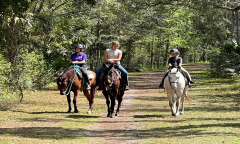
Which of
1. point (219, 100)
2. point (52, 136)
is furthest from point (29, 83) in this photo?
point (52, 136)

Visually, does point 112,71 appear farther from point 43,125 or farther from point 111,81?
point 43,125

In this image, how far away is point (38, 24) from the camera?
1809cm

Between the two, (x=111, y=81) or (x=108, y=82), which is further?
(x=111, y=81)

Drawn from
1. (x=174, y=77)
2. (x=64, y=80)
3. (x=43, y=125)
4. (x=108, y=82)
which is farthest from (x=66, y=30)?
(x=43, y=125)

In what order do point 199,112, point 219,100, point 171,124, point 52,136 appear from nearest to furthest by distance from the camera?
point 52,136
point 171,124
point 199,112
point 219,100

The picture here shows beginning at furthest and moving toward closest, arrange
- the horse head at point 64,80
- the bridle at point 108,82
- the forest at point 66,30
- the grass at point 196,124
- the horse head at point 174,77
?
1. the forest at point 66,30
2. the horse head at point 64,80
3. the horse head at point 174,77
4. the bridle at point 108,82
5. the grass at point 196,124

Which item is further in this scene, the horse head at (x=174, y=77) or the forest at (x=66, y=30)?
the forest at (x=66, y=30)

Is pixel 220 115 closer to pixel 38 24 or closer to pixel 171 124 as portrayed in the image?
pixel 171 124

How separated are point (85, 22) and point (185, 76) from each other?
639 inches

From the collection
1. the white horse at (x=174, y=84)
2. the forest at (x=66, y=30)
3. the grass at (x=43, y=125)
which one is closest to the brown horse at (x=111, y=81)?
the grass at (x=43, y=125)

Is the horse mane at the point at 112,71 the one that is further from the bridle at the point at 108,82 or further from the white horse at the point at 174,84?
the white horse at the point at 174,84

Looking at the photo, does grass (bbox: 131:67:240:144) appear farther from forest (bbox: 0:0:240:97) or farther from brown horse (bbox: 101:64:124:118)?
forest (bbox: 0:0:240:97)

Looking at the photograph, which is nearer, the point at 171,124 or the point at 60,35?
the point at 171,124

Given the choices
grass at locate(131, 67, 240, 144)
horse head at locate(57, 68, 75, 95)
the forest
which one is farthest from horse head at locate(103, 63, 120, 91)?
the forest
